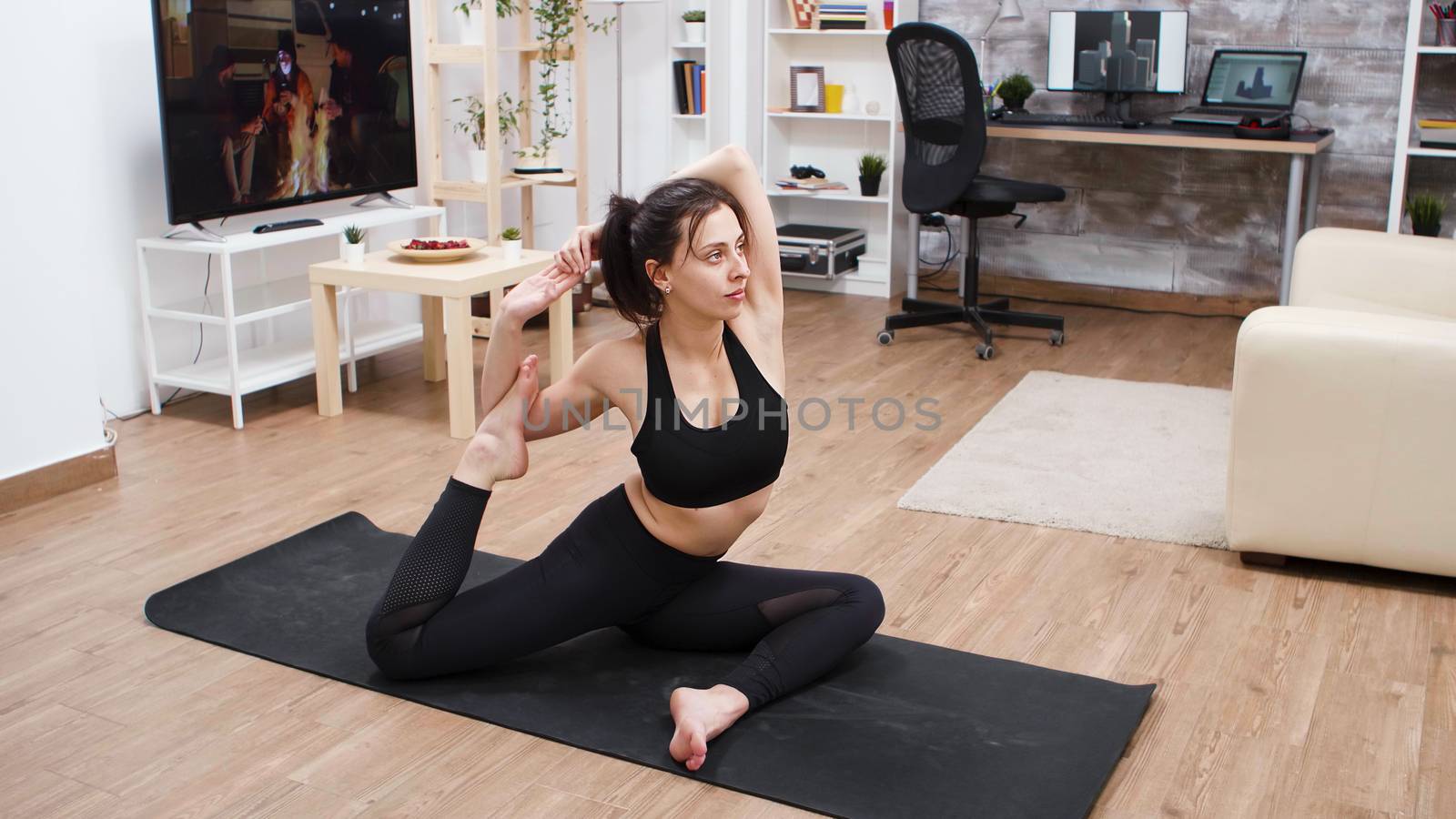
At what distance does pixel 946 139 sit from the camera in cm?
475

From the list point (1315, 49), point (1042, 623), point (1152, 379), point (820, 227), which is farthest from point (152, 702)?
point (1315, 49)

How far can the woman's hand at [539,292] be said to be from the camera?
212 cm

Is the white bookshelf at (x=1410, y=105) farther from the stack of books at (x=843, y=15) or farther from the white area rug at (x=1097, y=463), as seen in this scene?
the stack of books at (x=843, y=15)

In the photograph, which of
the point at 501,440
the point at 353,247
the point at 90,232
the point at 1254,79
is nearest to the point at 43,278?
the point at 90,232

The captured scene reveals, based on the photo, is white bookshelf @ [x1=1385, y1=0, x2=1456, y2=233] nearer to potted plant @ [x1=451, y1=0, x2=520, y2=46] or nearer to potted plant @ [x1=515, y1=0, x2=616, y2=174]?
potted plant @ [x1=515, y1=0, x2=616, y2=174]

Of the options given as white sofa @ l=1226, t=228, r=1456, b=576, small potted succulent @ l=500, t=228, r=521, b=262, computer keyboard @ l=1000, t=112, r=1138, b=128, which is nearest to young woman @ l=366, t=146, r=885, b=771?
white sofa @ l=1226, t=228, r=1456, b=576

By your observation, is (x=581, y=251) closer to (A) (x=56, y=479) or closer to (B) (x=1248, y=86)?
(A) (x=56, y=479)

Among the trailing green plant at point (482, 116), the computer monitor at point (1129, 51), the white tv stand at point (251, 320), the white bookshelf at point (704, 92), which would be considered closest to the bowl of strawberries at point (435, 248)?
the white tv stand at point (251, 320)

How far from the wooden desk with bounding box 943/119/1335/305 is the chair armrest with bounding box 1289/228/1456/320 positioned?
1.06 metres

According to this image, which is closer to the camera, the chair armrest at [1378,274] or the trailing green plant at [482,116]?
the chair armrest at [1378,274]

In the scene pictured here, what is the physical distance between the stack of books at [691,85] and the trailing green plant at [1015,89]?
1214mm

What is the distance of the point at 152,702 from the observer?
2307 mm

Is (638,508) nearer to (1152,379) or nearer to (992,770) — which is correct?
(992,770)

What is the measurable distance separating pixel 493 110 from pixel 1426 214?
3244mm
